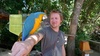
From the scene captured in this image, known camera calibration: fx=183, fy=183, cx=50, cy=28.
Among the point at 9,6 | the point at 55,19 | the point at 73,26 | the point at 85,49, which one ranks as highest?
the point at 55,19

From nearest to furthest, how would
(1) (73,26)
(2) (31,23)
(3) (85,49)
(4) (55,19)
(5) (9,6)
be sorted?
1. (4) (55,19)
2. (2) (31,23)
3. (3) (85,49)
4. (1) (73,26)
5. (5) (9,6)

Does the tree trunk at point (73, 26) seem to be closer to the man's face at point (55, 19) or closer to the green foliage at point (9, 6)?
the green foliage at point (9, 6)

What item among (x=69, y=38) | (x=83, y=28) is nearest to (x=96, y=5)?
(x=83, y=28)

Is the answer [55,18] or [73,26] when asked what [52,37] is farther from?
[73,26]

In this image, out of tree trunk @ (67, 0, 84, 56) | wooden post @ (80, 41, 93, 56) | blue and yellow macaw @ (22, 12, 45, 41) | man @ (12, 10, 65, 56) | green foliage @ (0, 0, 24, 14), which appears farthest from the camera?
green foliage @ (0, 0, 24, 14)

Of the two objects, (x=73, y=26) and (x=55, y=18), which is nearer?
(x=55, y=18)

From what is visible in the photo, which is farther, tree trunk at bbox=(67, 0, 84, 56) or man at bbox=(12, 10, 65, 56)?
tree trunk at bbox=(67, 0, 84, 56)

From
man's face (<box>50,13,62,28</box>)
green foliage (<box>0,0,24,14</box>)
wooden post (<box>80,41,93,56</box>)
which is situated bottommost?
wooden post (<box>80,41,93,56</box>)

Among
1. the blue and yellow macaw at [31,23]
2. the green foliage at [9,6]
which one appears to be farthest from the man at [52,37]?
the green foliage at [9,6]

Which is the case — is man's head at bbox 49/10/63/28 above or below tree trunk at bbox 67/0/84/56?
above

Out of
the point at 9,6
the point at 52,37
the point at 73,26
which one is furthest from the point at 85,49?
the point at 9,6

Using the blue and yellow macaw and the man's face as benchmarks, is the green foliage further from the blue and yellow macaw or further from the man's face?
the man's face

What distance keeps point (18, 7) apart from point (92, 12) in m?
3.35

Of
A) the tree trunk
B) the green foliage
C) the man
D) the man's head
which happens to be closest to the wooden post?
the tree trunk
